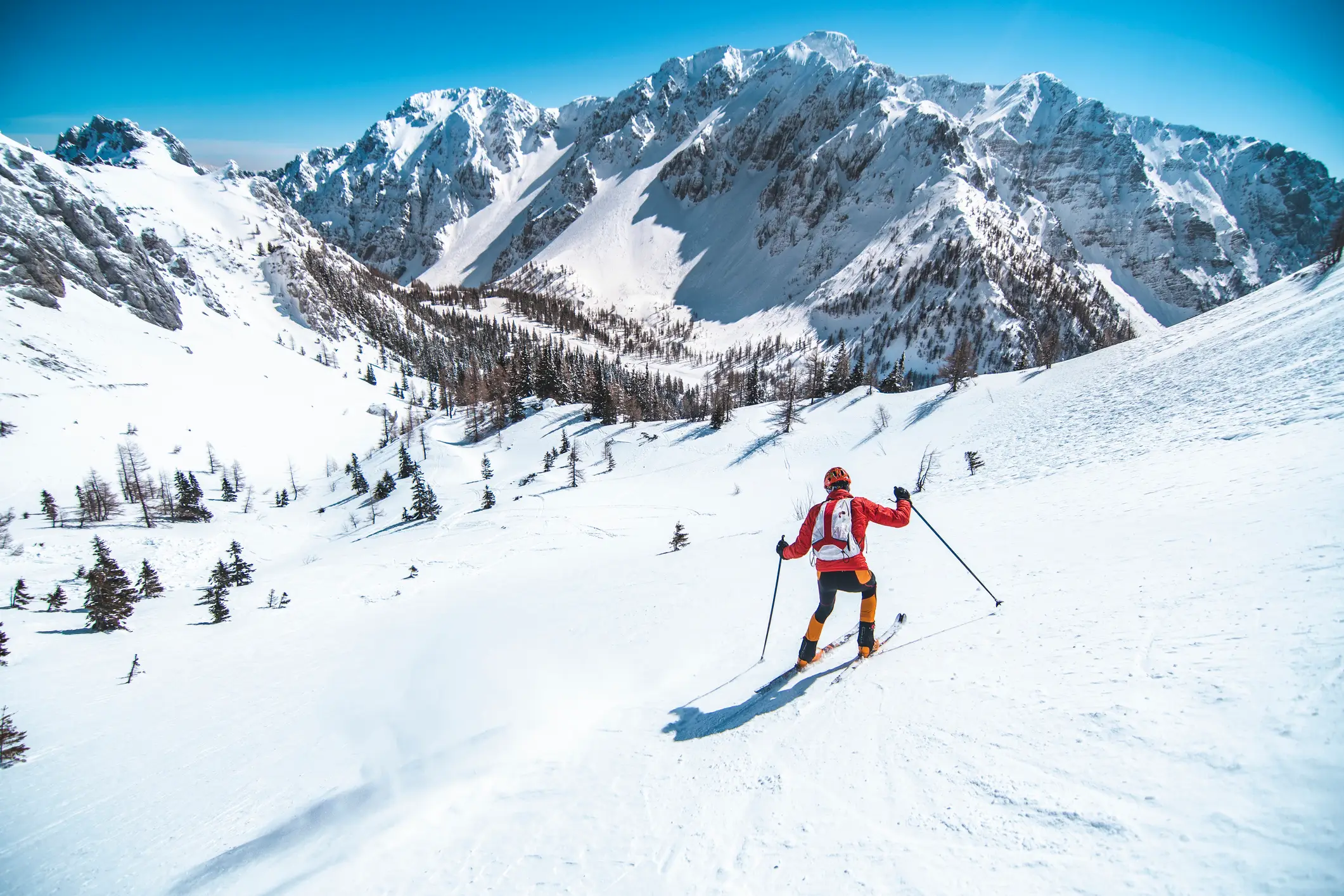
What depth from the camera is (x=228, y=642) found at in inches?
645

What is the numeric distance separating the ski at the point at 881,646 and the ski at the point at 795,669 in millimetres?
506

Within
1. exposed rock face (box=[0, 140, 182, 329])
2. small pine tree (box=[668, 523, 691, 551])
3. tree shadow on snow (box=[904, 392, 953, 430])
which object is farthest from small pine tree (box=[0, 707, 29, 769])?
exposed rock face (box=[0, 140, 182, 329])

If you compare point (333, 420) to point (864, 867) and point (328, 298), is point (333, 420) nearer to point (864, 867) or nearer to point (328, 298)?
point (328, 298)

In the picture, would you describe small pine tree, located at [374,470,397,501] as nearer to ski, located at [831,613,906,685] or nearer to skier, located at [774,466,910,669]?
skier, located at [774,466,910,669]

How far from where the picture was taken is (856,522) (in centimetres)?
716

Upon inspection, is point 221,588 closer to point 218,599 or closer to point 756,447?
point 218,599

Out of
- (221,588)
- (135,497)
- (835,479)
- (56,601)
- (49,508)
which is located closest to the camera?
(835,479)

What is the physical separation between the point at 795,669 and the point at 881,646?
1337 mm

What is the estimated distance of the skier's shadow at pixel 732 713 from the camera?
21.1 ft

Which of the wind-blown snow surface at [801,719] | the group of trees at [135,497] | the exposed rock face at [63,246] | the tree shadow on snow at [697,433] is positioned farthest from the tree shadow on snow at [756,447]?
the exposed rock face at [63,246]

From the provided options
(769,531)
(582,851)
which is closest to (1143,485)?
(769,531)

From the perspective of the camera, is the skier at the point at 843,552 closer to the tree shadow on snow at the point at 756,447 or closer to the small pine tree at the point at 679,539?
the small pine tree at the point at 679,539

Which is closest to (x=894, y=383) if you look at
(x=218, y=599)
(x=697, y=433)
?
(x=697, y=433)

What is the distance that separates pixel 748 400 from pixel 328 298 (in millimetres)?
155589
